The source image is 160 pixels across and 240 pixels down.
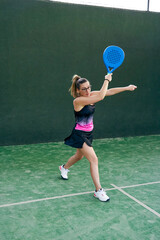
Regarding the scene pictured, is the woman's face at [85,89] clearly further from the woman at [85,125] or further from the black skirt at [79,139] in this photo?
the black skirt at [79,139]

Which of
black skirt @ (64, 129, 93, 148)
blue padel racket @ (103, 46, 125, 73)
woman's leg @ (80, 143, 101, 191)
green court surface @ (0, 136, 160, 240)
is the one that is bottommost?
green court surface @ (0, 136, 160, 240)

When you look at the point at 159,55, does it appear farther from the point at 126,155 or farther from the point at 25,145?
the point at 25,145

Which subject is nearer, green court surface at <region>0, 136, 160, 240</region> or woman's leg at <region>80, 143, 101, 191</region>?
green court surface at <region>0, 136, 160, 240</region>

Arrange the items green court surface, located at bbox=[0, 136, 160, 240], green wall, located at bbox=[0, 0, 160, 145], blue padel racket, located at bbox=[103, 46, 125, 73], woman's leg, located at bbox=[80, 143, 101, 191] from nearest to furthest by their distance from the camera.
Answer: green court surface, located at bbox=[0, 136, 160, 240]
blue padel racket, located at bbox=[103, 46, 125, 73]
woman's leg, located at bbox=[80, 143, 101, 191]
green wall, located at bbox=[0, 0, 160, 145]

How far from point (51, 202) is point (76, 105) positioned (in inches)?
44.6

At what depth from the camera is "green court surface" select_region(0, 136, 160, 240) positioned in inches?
94.7

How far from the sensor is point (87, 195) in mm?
3219

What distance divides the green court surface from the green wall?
0.92 metres

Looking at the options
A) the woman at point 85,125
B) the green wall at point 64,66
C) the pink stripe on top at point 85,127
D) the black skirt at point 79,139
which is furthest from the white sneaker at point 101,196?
the green wall at point 64,66

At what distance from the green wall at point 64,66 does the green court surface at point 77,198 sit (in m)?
0.92

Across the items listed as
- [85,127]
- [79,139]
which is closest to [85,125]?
[85,127]

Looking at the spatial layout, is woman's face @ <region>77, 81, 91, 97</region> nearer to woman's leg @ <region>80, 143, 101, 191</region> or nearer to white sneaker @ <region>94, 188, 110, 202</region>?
woman's leg @ <region>80, 143, 101, 191</region>

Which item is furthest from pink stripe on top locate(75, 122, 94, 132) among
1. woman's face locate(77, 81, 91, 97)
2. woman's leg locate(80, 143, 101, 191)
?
woman's face locate(77, 81, 91, 97)

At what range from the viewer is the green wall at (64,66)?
556cm
